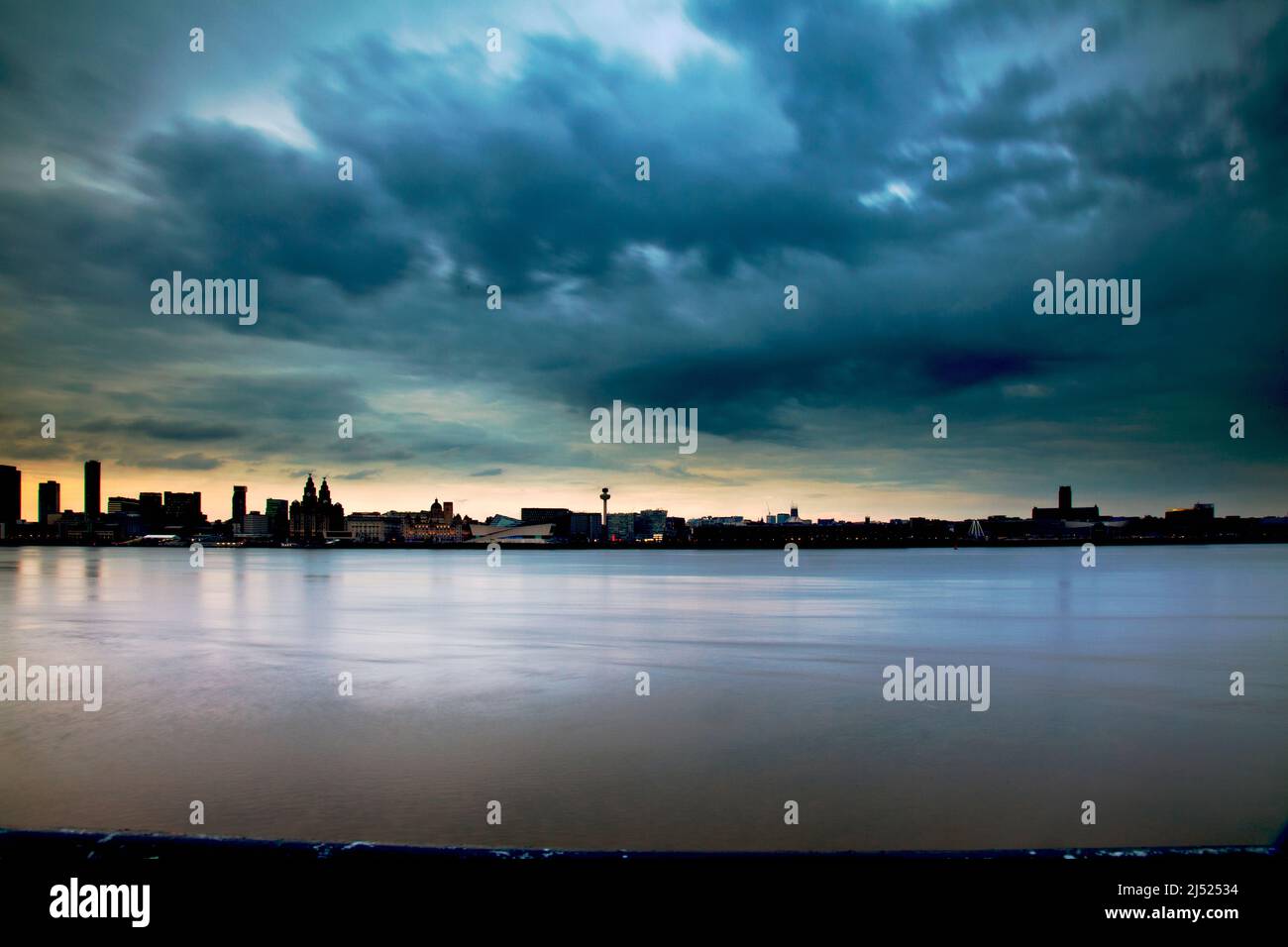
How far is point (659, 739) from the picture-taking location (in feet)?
35.5

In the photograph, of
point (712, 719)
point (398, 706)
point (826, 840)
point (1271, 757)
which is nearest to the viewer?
point (826, 840)

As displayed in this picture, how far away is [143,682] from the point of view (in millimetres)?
15469

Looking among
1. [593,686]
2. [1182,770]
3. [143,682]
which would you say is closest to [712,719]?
[593,686]

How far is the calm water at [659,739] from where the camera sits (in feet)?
24.8

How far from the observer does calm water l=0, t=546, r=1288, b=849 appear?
756 centimetres
